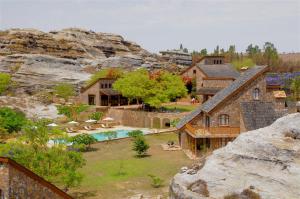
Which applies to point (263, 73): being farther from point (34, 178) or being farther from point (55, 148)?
point (34, 178)

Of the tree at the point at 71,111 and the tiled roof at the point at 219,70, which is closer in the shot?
the tree at the point at 71,111

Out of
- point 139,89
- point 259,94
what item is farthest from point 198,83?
point 259,94

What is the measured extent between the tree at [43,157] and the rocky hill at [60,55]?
207 feet

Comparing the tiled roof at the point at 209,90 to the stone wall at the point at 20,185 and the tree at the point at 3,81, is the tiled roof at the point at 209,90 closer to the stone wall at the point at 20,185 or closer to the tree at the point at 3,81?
the tree at the point at 3,81

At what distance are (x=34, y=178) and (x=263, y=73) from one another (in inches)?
1055

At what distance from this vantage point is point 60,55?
112 metres

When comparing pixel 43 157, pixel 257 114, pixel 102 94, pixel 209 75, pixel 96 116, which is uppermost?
pixel 209 75

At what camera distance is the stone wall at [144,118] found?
56.9m

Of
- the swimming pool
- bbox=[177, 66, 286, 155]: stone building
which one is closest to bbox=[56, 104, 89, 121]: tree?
the swimming pool

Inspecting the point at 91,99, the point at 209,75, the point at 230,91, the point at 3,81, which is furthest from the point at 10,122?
the point at 209,75

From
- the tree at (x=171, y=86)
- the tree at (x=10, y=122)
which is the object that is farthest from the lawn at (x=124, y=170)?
the tree at (x=171, y=86)

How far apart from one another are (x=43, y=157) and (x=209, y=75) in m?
57.0

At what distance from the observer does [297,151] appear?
10180 mm

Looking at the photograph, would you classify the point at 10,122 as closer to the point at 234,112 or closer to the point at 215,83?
the point at 234,112
